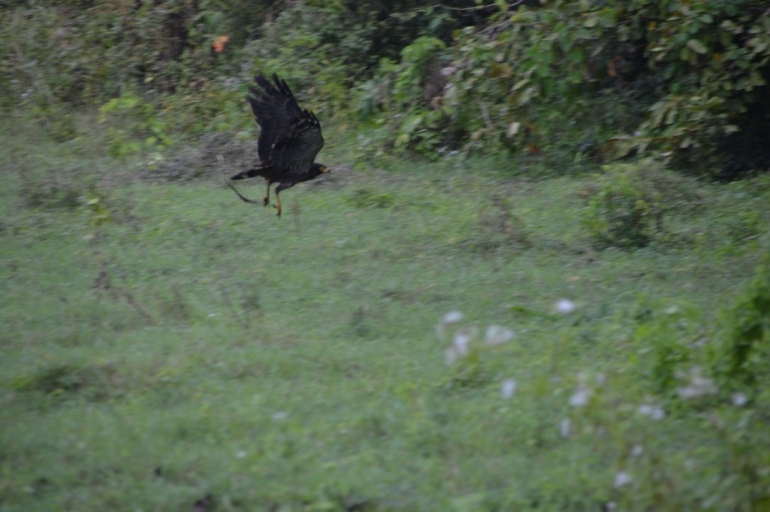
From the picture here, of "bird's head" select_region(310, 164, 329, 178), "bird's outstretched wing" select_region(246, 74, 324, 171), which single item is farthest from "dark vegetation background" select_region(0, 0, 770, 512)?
"bird's outstretched wing" select_region(246, 74, 324, 171)

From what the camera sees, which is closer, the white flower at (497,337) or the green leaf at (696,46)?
the white flower at (497,337)

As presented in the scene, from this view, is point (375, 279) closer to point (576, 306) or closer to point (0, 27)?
point (576, 306)

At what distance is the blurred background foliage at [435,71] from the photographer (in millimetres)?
7270

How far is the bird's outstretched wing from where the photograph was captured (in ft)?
20.1

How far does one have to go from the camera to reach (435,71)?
349 inches

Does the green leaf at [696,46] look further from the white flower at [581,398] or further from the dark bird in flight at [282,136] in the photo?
the white flower at [581,398]

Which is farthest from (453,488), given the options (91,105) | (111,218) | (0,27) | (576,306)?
(0,27)

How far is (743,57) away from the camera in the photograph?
23.1 feet

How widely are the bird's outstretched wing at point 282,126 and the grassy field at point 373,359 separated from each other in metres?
0.56

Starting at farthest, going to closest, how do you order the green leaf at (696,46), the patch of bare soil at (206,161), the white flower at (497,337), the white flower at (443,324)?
the patch of bare soil at (206,161) → the green leaf at (696,46) → the white flower at (443,324) → the white flower at (497,337)

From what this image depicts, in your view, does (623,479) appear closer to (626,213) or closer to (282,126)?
(626,213)

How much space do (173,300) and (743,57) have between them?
14.8 feet

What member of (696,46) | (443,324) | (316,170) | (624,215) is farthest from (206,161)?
(443,324)

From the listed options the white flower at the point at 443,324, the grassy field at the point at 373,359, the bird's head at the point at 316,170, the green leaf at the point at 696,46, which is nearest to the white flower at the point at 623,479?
the grassy field at the point at 373,359
